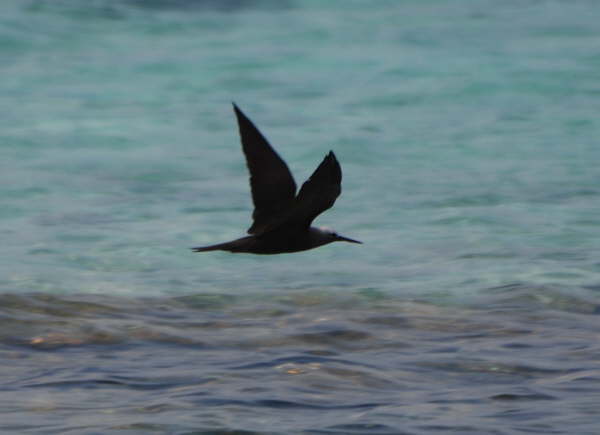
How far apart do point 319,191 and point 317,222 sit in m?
5.37

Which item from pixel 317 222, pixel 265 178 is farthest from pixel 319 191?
pixel 317 222

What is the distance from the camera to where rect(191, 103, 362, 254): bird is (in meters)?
6.27

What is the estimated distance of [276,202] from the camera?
652 centimetres

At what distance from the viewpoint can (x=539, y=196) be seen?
40.8ft

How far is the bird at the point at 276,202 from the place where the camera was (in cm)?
627

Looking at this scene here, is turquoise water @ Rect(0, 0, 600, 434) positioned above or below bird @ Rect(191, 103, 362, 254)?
below

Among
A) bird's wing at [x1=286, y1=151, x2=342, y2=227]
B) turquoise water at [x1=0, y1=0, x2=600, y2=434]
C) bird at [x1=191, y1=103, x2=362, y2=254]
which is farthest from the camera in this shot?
turquoise water at [x1=0, y1=0, x2=600, y2=434]

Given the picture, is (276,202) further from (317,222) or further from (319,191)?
(317,222)

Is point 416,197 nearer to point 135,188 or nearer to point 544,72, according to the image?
point 135,188

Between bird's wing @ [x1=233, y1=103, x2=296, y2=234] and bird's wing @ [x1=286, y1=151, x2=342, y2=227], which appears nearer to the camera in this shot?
bird's wing @ [x1=286, y1=151, x2=342, y2=227]

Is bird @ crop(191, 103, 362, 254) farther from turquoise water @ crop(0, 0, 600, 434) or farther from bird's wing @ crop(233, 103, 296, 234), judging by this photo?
turquoise water @ crop(0, 0, 600, 434)

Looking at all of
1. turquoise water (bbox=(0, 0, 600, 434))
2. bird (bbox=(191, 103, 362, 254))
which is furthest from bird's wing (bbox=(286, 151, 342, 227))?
turquoise water (bbox=(0, 0, 600, 434))

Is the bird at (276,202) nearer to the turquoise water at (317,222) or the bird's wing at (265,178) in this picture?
the bird's wing at (265,178)

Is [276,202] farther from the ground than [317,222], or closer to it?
farther from the ground
